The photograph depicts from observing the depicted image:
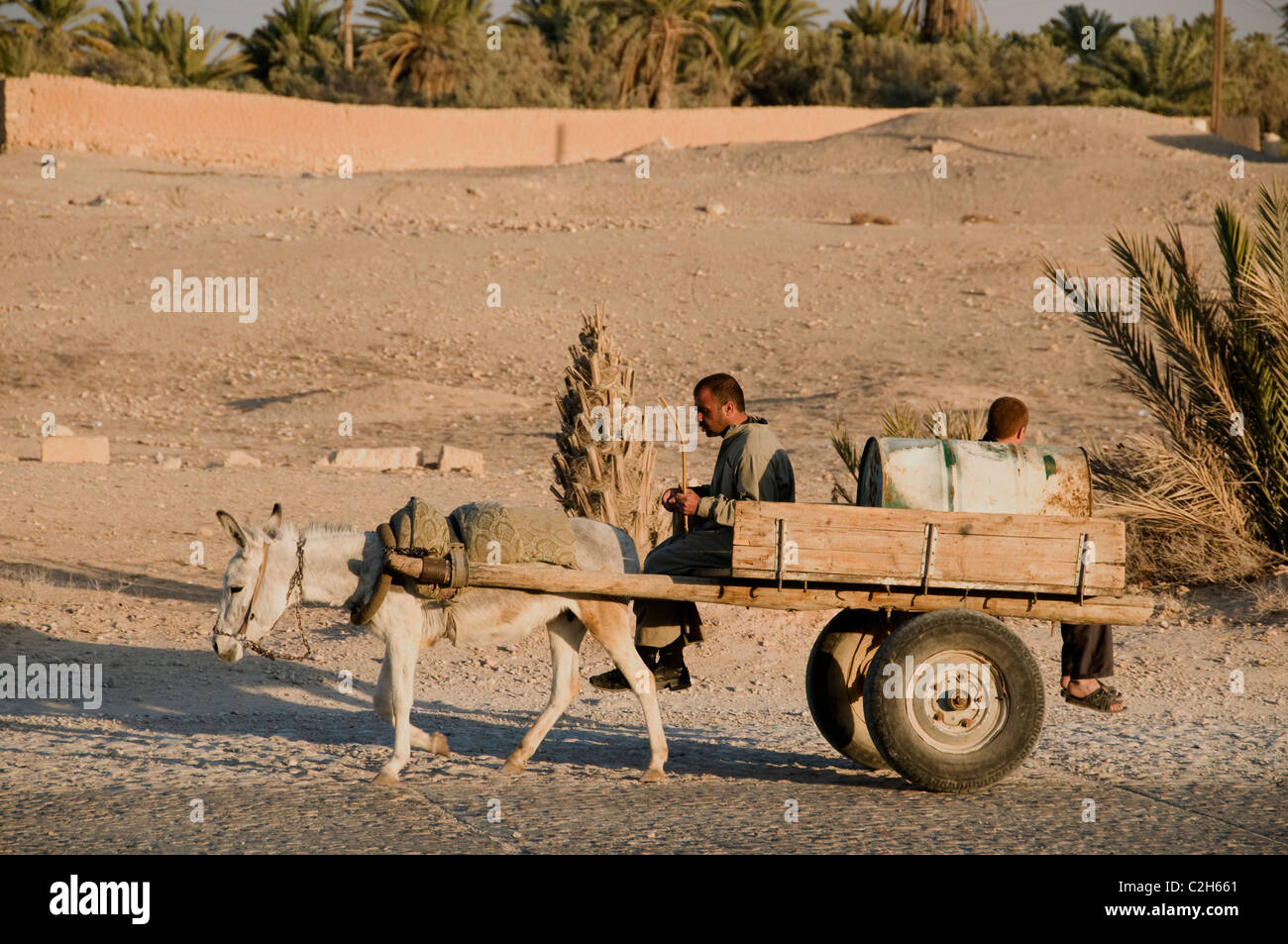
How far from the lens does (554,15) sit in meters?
58.9

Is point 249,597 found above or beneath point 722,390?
beneath

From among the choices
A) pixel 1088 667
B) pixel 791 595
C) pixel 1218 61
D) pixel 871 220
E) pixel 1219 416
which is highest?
pixel 1218 61

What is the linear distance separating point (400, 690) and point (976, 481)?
287cm

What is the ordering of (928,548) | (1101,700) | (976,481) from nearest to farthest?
(928,548) → (976,481) → (1101,700)

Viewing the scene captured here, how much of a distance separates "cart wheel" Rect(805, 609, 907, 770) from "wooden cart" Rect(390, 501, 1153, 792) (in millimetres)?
321

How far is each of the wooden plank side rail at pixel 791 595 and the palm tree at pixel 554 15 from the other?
54811 millimetres

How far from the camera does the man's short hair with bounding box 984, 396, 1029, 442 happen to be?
24.1ft

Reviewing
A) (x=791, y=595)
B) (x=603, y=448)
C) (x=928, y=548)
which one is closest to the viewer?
(x=928, y=548)

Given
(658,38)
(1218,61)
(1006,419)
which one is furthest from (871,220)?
(1006,419)

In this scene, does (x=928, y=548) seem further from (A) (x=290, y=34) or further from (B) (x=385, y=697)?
(A) (x=290, y=34)

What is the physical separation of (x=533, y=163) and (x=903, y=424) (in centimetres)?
3754

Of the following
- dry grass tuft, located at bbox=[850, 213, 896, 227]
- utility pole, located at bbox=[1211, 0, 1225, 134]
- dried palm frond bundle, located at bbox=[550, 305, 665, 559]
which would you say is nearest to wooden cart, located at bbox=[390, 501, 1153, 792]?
dried palm frond bundle, located at bbox=[550, 305, 665, 559]

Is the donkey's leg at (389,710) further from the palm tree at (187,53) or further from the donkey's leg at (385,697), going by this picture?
the palm tree at (187,53)
